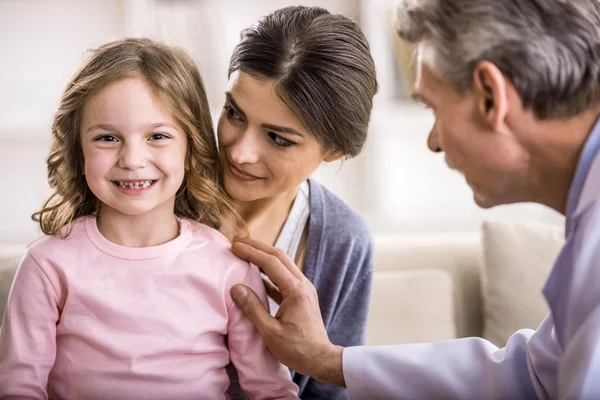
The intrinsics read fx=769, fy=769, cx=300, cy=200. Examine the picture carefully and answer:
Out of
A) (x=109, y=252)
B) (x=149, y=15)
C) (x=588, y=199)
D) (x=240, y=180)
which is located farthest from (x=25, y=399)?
(x=149, y=15)

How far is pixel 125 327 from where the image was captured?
4.82ft

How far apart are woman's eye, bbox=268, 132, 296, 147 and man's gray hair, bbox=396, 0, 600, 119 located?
0.55m

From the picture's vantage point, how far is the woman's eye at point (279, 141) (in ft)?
5.53

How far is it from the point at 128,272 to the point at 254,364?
1.01 ft

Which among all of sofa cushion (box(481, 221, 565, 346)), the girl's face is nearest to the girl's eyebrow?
the girl's face

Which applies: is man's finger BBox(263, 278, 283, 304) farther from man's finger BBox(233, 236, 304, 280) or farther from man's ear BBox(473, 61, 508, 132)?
man's ear BBox(473, 61, 508, 132)

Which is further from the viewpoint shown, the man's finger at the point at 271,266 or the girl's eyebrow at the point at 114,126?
the man's finger at the point at 271,266

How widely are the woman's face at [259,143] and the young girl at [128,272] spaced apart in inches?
4.2

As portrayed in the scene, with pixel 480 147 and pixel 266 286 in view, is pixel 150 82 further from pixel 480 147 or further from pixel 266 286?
pixel 480 147

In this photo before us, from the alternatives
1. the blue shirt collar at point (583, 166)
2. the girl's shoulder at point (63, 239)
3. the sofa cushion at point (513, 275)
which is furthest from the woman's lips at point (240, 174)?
the sofa cushion at point (513, 275)

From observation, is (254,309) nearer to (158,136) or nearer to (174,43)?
(158,136)

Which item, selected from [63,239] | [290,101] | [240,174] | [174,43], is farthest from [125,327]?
[174,43]

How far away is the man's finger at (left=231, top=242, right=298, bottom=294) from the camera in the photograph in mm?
1554

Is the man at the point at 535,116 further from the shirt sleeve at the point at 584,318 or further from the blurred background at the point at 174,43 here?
the blurred background at the point at 174,43
